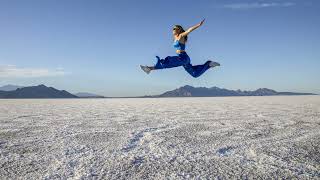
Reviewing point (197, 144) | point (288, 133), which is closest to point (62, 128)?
point (197, 144)

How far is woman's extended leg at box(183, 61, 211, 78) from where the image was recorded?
5996 mm

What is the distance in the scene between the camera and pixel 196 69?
611 centimetres

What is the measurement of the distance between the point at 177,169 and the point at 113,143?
1523mm

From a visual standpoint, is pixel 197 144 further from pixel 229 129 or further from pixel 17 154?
pixel 17 154

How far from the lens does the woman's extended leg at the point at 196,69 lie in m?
6.00

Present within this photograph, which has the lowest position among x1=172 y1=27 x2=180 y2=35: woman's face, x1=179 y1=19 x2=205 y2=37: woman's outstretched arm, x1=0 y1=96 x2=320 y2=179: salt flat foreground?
x1=0 y1=96 x2=320 y2=179: salt flat foreground

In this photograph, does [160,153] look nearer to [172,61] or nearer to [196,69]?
[172,61]

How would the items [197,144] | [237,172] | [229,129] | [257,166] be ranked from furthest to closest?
[229,129]
[197,144]
[257,166]
[237,172]

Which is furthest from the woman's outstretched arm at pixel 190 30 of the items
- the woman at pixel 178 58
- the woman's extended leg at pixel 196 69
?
the woman's extended leg at pixel 196 69

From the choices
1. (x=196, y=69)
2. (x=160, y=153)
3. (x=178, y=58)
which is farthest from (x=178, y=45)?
(x=160, y=153)

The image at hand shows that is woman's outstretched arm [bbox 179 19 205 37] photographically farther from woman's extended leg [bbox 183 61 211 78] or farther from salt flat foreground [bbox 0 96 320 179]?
salt flat foreground [bbox 0 96 320 179]

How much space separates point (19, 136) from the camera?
16.8ft

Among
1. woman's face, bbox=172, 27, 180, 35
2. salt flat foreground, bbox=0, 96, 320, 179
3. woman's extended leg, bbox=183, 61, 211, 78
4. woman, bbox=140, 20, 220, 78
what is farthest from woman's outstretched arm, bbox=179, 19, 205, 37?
salt flat foreground, bbox=0, 96, 320, 179

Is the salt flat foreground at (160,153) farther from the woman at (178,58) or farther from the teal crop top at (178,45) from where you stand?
the teal crop top at (178,45)
